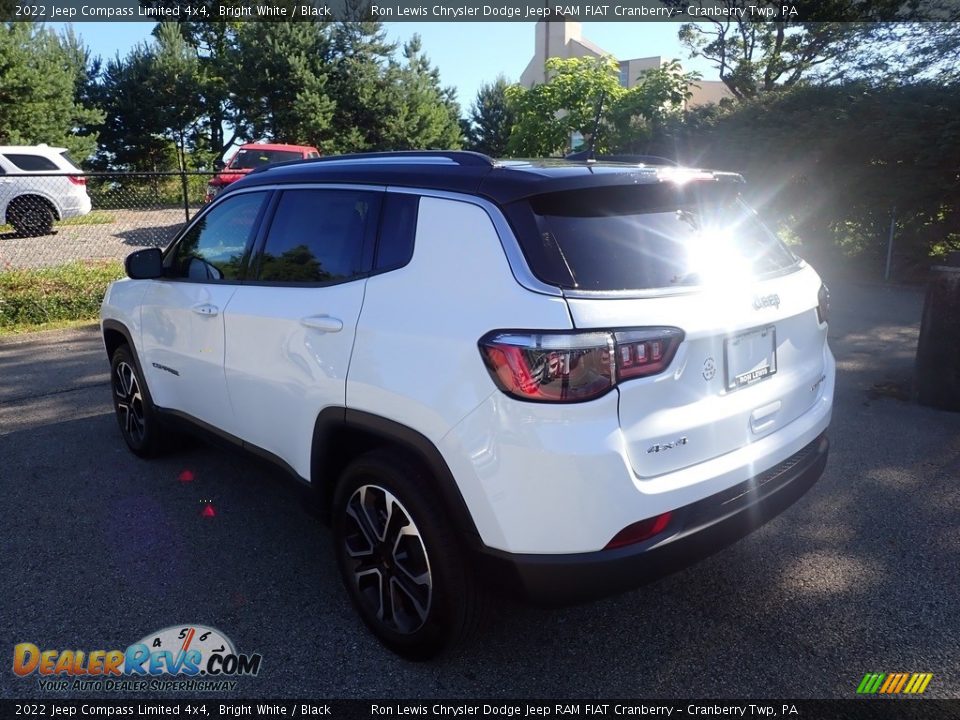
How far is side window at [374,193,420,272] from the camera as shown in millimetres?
2746

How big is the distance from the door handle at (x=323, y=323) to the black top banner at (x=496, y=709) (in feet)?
4.35

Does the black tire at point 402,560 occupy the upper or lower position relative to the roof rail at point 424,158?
lower

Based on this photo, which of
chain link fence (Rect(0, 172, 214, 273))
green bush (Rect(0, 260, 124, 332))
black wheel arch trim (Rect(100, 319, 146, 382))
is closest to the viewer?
black wheel arch trim (Rect(100, 319, 146, 382))

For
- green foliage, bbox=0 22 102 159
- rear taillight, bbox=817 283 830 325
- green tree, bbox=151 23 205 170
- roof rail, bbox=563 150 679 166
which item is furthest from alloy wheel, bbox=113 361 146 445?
green tree, bbox=151 23 205 170

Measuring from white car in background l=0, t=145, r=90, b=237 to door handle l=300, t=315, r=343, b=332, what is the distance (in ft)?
42.5

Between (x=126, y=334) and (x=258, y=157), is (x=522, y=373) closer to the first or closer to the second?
(x=126, y=334)

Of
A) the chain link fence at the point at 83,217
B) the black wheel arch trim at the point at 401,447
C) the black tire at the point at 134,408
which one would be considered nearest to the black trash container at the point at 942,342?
the black wheel arch trim at the point at 401,447

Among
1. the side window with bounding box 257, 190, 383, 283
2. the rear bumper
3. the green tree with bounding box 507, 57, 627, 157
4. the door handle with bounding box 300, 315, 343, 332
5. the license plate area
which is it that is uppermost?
the green tree with bounding box 507, 57, 627, 157

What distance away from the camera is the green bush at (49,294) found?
9.09 metres

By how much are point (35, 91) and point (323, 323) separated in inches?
1050

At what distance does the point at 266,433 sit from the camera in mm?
3365

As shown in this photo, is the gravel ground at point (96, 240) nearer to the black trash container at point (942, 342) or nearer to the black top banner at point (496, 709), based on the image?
the black top banner at point (496, 709)

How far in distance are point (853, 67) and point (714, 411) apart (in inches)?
580

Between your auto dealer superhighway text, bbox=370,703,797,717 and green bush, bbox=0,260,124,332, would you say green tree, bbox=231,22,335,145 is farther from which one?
your auto dealer superhighway text, bbox=370,703,797,717
